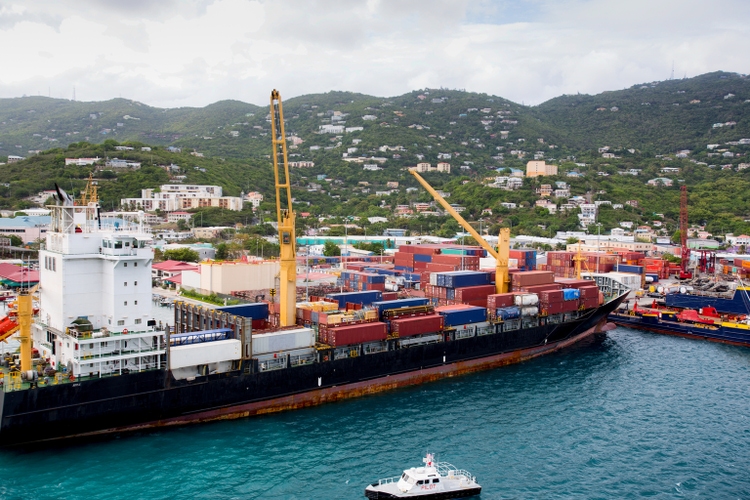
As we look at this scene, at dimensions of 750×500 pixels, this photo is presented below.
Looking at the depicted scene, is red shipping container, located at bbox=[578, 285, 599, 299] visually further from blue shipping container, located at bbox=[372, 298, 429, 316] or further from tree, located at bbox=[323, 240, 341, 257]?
tree, located at bbox=[323, 240, 341, 257]

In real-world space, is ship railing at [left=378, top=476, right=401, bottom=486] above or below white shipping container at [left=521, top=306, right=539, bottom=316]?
below

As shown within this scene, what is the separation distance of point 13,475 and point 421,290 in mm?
33653

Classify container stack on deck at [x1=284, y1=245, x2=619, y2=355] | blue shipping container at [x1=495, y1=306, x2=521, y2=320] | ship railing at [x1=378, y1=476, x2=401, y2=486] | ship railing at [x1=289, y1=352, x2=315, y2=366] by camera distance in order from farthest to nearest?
blue shipping container at [x1=495, y1=306, x2=521, y2=320]
container stack on deck at [x1=284, y1=245, x2=619, y2=355]
ship railing at [x1=289, y1=352, x2=315, y2=366]
ship railing at [x1=378, y1=476, x2=401, y2=486]

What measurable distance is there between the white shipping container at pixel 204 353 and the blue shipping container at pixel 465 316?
51.1ft

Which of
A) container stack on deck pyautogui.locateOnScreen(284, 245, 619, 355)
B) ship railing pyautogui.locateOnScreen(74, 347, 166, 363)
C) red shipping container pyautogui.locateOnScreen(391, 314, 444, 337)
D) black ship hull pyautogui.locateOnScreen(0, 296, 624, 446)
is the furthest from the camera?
red shipping container pyautogui.locateOnScreen(391, 314, 444, 337)

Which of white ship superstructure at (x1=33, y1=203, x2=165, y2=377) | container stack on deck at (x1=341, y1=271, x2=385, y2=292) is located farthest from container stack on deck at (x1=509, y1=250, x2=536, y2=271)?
white ship superstructure at (x1=33, y1=203, x2=165, y2=377)

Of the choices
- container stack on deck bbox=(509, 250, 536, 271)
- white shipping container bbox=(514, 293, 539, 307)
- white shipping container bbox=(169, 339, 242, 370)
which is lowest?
white shipping container bbox=(169, 339, 242, 370)

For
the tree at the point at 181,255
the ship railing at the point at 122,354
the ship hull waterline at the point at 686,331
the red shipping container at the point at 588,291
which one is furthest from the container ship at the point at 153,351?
the tree at the point at 181,255

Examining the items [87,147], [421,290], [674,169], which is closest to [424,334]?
[421,290]

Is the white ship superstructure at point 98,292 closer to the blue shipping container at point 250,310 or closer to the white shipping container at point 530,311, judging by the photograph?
the blue shipping container at point 250,310

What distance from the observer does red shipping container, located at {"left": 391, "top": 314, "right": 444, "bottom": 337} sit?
1411 inches

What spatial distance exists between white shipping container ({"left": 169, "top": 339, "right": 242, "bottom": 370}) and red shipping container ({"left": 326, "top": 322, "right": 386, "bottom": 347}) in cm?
575

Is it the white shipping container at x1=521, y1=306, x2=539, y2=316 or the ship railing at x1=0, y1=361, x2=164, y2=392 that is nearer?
the ship railing at x1=0, y1=361, x2=164, y2=392

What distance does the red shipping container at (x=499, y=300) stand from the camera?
42.6 meters
